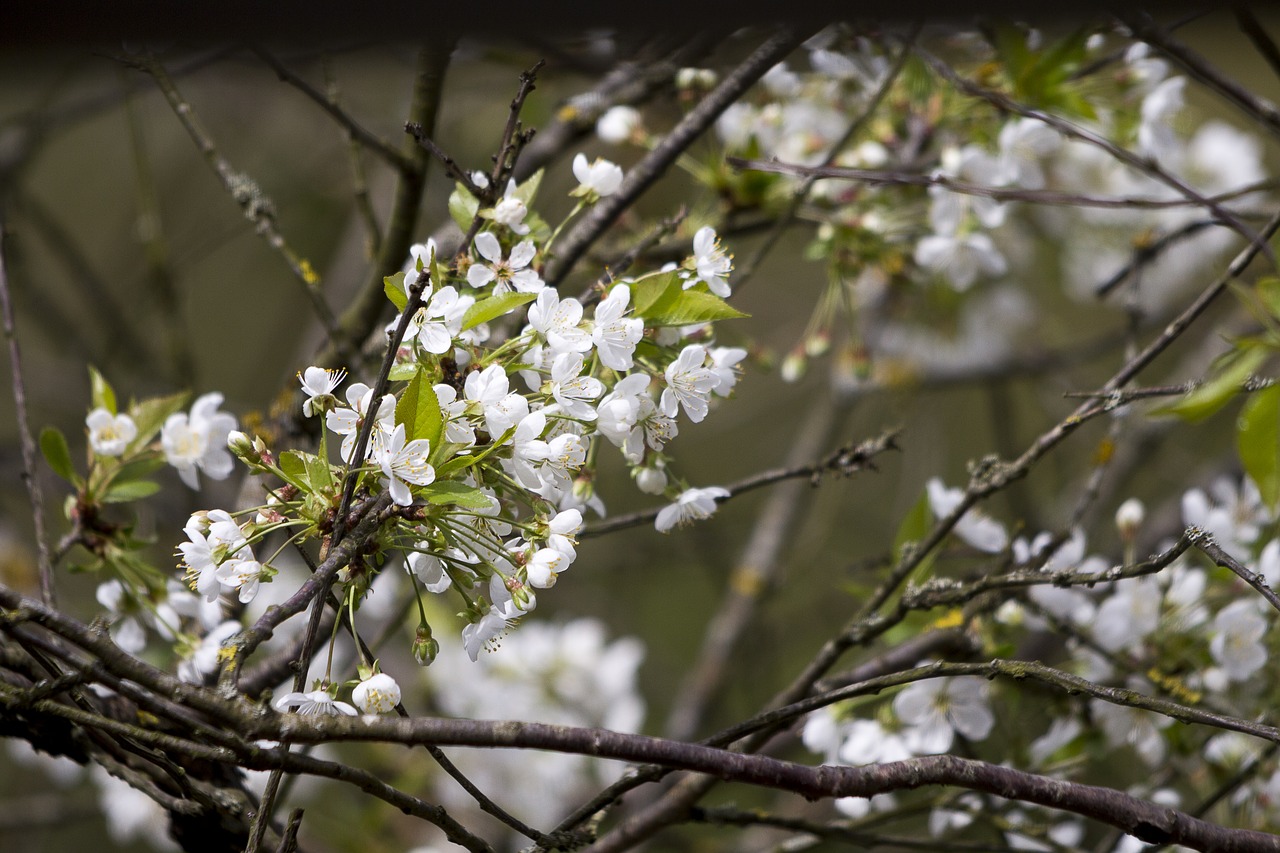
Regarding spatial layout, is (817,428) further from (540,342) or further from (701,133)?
(540,342)

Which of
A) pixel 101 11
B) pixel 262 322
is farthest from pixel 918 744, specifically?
pixel 262 322

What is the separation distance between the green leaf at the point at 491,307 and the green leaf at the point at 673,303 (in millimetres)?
106

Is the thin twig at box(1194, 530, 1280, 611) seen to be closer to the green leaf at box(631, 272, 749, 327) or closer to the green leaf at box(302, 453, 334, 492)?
the green leaf at box(631, 272, 749, 327)

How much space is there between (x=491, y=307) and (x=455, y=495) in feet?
0.50

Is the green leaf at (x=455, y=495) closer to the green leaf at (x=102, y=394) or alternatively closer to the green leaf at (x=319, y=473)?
the green leaf at (x=319, y=473)

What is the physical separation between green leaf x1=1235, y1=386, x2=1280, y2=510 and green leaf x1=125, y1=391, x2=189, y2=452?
1022 mm

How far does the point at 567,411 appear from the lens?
0.80 m

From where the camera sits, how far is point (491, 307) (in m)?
0.79

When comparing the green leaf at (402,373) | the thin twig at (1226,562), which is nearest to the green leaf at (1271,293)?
the thin twig at (1226,562)

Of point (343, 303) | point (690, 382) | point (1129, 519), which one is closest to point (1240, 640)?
point (1129, 519)

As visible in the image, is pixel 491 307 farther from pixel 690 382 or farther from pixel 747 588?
pixel 747 588

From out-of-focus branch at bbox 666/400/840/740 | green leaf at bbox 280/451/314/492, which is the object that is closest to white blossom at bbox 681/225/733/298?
green leaf at bbox 280/451/314/492

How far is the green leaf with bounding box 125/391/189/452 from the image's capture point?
108 cm

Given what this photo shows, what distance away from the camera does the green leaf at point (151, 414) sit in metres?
1.08
